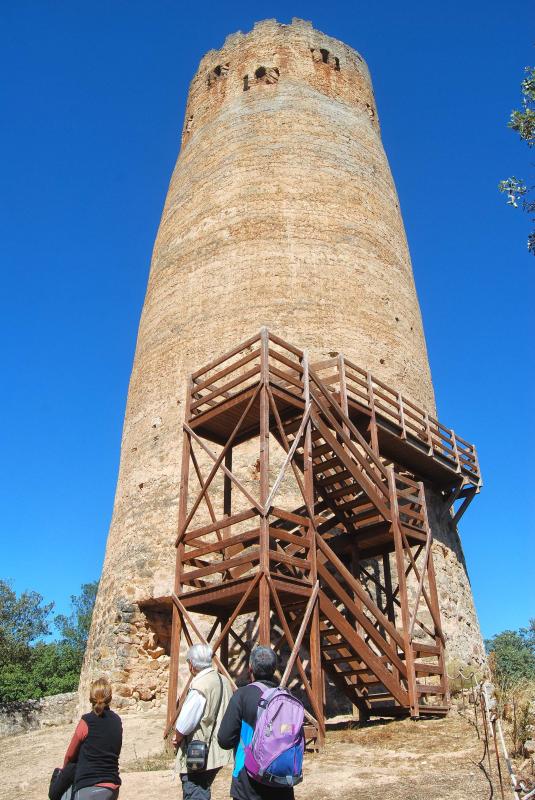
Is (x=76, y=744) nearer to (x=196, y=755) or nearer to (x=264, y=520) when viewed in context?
(x=196, y=755)

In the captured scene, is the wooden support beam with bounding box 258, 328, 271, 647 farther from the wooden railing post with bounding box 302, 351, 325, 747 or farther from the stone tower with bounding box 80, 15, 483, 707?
the stone tower with bounding box 80, 15, 483, 707

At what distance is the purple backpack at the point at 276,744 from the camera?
3.28m

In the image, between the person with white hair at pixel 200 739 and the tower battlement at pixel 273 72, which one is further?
the tower battlement at pixel 273 72

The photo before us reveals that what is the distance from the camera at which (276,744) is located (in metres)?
3.31

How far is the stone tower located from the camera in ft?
43.4

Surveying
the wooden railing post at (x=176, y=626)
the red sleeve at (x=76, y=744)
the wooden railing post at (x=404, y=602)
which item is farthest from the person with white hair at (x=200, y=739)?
the wooden railing post at (x=404, y=602)

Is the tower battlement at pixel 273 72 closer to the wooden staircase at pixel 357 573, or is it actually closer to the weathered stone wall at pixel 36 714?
the wooden staircase at pixel 357 573

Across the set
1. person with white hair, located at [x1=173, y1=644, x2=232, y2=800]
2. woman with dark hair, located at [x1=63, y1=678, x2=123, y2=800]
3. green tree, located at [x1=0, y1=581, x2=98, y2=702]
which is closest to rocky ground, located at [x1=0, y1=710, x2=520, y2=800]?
person with white hair, located at [x1=173, y1=644, x2=232, y2=800]

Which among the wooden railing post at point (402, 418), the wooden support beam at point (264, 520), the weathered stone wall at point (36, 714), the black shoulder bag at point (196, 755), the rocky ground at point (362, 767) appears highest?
the wooden railing post at point (402, 418)

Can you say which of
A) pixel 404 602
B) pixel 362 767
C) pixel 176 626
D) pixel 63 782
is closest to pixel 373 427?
pixel 404 602

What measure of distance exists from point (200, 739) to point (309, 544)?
4.69 meters

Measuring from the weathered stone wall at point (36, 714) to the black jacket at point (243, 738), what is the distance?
1354 cm

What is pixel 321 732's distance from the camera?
7.45 meters

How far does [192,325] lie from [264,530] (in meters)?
8.40
